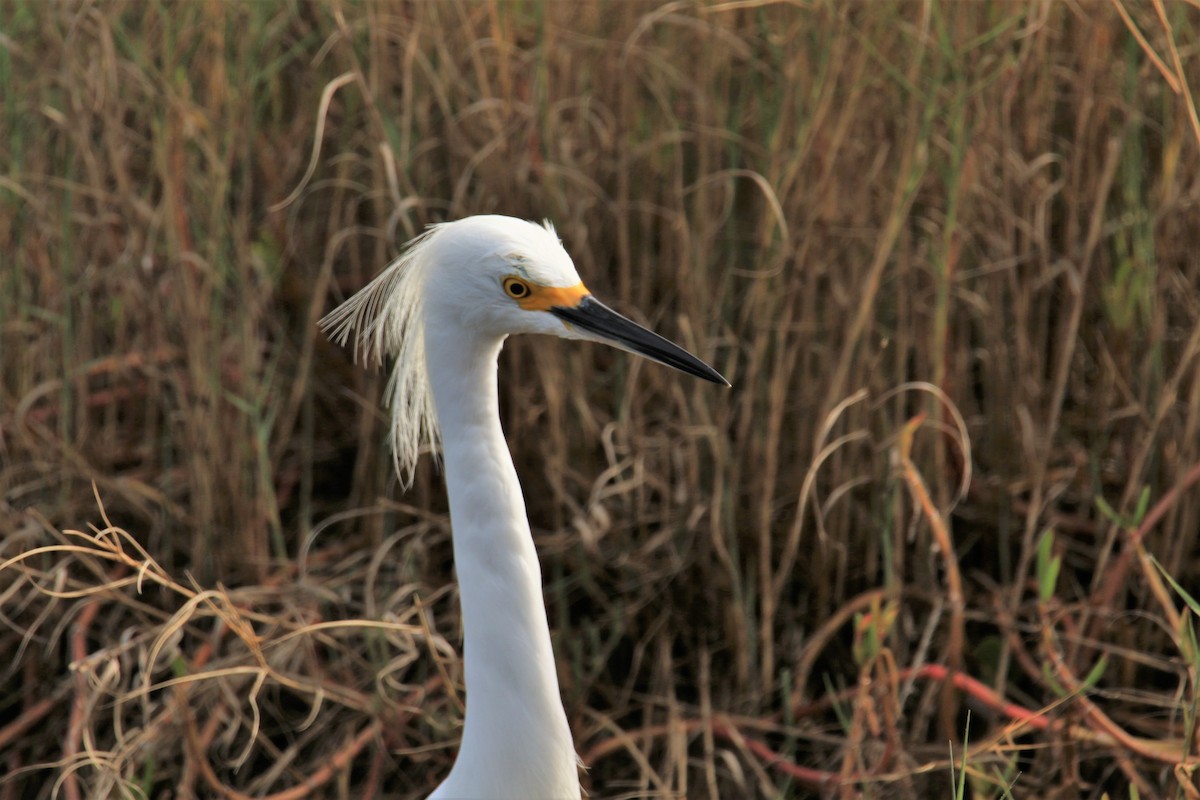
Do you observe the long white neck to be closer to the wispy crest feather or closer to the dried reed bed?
the wispy crest feather

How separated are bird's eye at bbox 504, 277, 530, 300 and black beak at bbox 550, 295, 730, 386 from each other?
0.03 meters

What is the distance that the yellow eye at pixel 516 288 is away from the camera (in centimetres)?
126

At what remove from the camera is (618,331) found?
4.24 ft

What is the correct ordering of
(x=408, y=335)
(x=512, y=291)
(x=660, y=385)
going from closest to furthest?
(x=512, y=291) < (x=408, y=335) < (x=660, y=385)

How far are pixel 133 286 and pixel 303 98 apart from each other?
473mm

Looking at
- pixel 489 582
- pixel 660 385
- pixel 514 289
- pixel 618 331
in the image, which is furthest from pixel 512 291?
pixel 660 385

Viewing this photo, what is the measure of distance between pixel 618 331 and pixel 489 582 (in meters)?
0.28

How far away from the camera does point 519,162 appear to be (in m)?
2.14

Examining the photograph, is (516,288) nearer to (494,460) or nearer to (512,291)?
(512,291)

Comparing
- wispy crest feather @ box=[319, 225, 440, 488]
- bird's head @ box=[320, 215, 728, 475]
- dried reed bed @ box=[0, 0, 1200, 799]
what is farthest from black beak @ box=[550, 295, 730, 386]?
dried reed bed @ box=[0, 0, 1200, 799]

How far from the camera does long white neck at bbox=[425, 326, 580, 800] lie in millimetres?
1271

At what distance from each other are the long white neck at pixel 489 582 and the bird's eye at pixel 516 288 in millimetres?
58

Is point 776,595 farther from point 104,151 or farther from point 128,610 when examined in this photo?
point 104,151

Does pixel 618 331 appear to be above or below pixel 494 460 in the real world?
above
